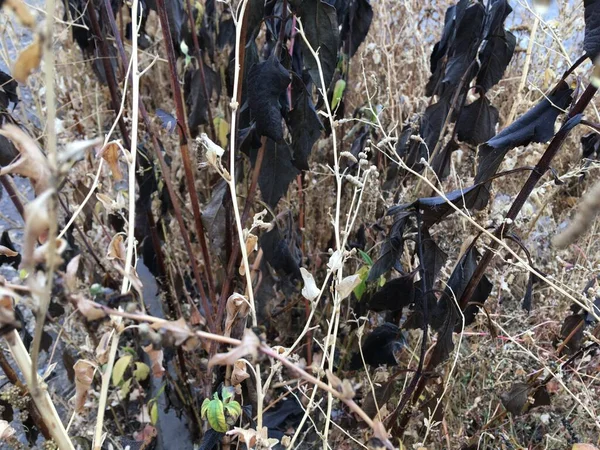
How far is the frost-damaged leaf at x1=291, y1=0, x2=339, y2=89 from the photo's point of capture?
87 centimetres

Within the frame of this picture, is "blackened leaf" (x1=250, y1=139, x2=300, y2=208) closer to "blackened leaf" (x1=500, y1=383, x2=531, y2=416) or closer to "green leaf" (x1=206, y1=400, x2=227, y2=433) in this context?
"green leaf" (x1=206, y1=400, x2=227, y2=433)

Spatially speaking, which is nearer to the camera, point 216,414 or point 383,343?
point 216,414

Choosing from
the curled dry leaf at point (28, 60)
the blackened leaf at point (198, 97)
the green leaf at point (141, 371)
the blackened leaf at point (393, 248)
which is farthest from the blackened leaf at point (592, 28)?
the green leaf at point (141, 371)

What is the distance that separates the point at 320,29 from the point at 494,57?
366 millimetres

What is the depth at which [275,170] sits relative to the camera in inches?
40.6

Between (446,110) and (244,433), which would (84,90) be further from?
(244,433)

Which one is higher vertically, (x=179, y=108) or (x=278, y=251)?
(x=179, y=108)

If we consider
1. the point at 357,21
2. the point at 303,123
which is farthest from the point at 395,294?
the point at 357,21

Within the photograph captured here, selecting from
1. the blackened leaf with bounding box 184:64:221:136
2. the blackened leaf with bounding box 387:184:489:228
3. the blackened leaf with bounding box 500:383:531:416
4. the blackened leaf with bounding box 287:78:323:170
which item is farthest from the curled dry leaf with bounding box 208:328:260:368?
the blackened leaf with bounding box 184:64:221:136

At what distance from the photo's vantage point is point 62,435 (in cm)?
53

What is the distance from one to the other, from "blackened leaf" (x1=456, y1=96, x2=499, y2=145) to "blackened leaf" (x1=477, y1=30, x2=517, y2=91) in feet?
0.13

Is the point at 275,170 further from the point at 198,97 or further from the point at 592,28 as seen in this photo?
the point at 592,28

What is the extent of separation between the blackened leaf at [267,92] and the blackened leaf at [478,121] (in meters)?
0.40

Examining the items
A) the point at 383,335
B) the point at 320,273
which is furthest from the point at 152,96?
the point at 383,335
